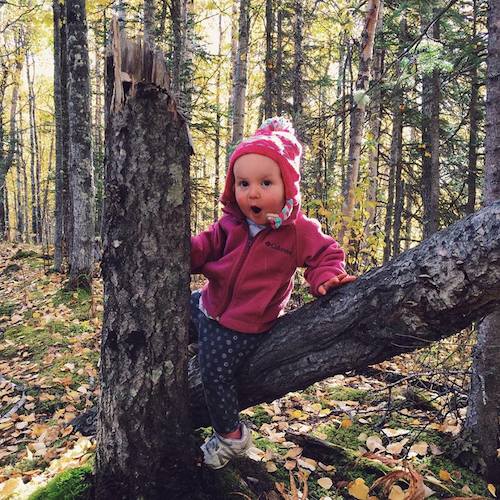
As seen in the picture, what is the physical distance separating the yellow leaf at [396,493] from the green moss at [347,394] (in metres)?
1.55

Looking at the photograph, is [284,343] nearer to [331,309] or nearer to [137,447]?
[331,309]

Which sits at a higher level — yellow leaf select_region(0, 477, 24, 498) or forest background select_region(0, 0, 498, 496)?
forest background select_region(0, 0, 498, 496)

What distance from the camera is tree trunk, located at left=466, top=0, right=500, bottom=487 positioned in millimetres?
2793

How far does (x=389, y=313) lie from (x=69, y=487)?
5.92 ft

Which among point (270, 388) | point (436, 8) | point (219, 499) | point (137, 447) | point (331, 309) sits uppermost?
point (436, 8)

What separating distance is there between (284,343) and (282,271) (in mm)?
390

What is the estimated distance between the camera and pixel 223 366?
2045 mm

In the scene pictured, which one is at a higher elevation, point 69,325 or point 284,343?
point 284,343

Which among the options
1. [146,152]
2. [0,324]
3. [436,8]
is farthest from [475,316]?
[436,8]

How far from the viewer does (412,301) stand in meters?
1.55

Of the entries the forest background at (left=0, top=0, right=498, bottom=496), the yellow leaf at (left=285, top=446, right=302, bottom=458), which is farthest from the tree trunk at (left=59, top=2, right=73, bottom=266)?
the yellow leaf at (left=285, top=446, right=302, bottom=458)

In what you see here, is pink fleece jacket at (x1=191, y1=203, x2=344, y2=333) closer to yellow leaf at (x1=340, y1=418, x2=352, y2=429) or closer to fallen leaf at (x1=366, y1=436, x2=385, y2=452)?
fallen leaf at (x1=366, y1=436, x2=385, y2=452)

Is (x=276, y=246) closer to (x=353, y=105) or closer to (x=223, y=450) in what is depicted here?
(x=223, y=450)

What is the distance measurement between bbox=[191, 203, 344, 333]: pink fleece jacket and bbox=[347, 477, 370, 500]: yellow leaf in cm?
117
